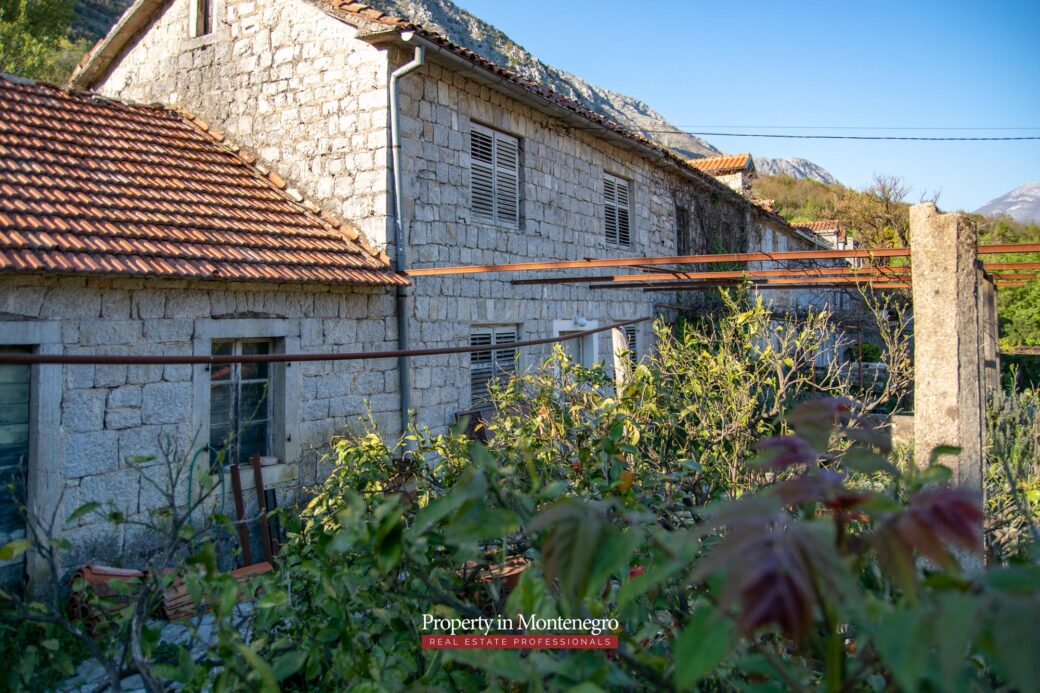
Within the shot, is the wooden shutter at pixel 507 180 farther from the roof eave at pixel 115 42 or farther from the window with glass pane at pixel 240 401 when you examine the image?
the roof eave at pixel 115 42

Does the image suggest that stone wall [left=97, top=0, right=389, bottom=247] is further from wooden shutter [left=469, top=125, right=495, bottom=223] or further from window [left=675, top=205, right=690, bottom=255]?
window [left=675, top=205, right=690, bottom=255]

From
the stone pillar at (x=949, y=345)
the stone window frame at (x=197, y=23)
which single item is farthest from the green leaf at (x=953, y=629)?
the stone window frame at (x=197, y=23)

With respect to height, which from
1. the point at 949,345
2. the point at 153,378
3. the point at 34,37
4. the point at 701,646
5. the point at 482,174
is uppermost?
the point at 34,37

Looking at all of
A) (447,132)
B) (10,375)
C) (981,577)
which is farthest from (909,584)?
(447,132)

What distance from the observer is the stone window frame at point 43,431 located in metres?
5.10

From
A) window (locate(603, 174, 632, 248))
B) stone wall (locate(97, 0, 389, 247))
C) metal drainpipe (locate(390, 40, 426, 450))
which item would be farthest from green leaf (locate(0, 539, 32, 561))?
window (locate(603, 174, 632, 248))

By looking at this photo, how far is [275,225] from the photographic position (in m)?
7.18

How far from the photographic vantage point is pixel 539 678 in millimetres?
1205

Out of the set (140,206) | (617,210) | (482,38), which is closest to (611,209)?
(617,210)

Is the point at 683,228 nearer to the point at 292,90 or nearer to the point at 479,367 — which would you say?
the point at 479,367

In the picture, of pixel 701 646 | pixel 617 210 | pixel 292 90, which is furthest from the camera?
pixel 617 210

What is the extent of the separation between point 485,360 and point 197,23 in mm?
5360

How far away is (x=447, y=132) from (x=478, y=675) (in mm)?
7082

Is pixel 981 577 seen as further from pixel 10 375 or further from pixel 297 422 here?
pixel 297 422
